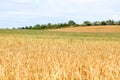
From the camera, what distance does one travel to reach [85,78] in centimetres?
367

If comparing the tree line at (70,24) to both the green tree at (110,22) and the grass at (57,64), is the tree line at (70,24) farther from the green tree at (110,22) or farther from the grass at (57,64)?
the grass at (57,64)

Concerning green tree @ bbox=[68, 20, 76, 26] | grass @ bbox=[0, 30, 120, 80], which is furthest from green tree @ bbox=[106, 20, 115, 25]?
grass @ bbox=[0, 30, 120, 80]

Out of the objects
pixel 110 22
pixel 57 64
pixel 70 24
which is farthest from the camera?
pixel 70 24

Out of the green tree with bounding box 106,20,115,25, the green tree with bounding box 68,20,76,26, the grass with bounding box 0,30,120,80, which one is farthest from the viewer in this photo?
the green tree with bounding box 68,20,76,26

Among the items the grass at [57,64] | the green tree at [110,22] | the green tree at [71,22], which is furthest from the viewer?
the green tree at [71,22]

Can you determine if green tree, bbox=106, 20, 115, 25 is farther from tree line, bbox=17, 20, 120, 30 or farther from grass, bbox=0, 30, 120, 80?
grass, bbox=0, 30, 120, 80

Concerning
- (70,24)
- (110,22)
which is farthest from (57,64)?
(70,24)

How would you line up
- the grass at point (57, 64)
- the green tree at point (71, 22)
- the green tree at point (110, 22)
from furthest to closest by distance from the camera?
the green tree at point (71, 22)
the green tree at point (110, 22)
the grass at point (57, 64)

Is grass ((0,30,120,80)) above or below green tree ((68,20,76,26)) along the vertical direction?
above

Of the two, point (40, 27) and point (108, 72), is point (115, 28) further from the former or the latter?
point (108, 72)

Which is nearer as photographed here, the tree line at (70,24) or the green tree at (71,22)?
the tree line at (70,24)

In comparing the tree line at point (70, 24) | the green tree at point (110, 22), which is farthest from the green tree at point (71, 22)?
the green tree at point (110, 22)

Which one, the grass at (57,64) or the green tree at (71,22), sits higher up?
the grass at (57,64)

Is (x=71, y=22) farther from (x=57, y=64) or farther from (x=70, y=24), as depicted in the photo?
(x=57, y=64)
